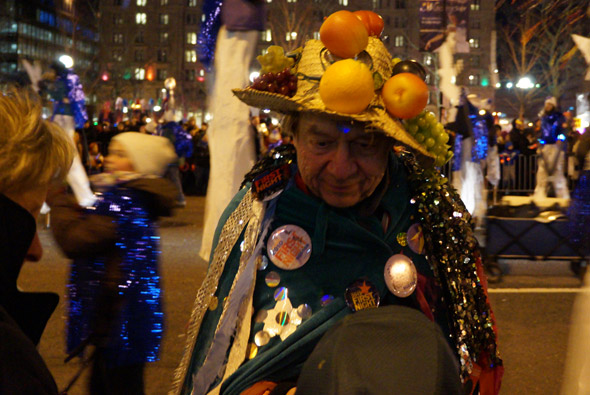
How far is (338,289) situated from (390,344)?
149cm

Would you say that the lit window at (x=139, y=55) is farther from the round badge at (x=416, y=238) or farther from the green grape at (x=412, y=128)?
the round badge at (x=416, y=238)

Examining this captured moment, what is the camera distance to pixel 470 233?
2.54m

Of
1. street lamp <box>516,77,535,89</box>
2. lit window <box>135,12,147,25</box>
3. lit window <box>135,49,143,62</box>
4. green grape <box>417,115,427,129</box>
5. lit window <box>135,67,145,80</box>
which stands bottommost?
green grape <box>417,115,427,129</box>

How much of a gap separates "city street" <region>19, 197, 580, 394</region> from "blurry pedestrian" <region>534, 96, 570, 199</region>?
5.46 meters

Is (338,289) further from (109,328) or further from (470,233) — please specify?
(109,328)

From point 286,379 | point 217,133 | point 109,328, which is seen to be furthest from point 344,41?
point 217,133

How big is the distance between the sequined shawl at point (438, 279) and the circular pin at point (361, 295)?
3 cm

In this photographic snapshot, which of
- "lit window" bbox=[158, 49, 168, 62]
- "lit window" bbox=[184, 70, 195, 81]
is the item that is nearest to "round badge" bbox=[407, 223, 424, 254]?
"lit window" bbox=[158, 49, 168, 62]

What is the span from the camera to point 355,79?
2277 mm

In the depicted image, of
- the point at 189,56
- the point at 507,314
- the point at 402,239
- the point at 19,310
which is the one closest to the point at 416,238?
the point at 402,239

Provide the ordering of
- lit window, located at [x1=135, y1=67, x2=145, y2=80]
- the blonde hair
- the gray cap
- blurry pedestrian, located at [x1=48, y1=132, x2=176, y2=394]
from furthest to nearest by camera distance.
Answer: lit window, located at [x1=135, y1=67, x2=145, y2=80]
blurry pedestrian, located at [x1=48, y1=132, x2=176, y2=394]
the blonde hair
the gray cap

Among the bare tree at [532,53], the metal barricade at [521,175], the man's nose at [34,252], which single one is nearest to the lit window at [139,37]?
the bare tree at [532,53]

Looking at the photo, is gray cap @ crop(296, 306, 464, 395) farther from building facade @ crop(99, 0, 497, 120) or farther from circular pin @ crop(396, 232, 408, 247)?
building facade @ crop(99, 0, 497, 120)

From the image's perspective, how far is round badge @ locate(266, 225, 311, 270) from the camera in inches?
95.8
